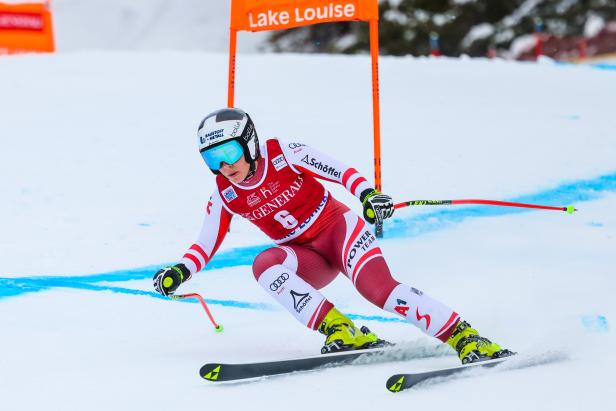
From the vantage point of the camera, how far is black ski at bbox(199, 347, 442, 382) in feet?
12.5

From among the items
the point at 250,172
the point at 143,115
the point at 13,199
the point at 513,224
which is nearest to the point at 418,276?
the point at 513,224

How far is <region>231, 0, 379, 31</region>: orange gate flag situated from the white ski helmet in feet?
6.05

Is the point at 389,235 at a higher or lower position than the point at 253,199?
lower

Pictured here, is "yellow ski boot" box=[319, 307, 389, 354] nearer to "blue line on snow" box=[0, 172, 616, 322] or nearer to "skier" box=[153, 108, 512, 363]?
"skier" box=[153, 108, 512, 363]

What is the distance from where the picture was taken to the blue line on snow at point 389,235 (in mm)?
5488

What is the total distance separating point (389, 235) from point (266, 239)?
86 cm

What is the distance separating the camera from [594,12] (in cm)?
1991

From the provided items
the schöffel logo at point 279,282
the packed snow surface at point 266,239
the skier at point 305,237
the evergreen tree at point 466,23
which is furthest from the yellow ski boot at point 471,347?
the evergreen tree at point 466,23

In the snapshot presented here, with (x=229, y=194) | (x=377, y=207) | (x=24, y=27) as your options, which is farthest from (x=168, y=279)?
(x=24, y=27)

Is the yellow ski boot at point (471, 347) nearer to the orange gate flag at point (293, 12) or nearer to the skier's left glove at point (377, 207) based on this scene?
the skier's left glove at point (377, 207)

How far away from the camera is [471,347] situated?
3951 millimetres

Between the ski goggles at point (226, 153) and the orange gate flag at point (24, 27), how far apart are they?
31.5 feet

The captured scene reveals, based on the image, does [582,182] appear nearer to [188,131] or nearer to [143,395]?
[188,131]

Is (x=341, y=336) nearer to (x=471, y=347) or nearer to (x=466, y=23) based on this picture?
(x=471, y=347)
